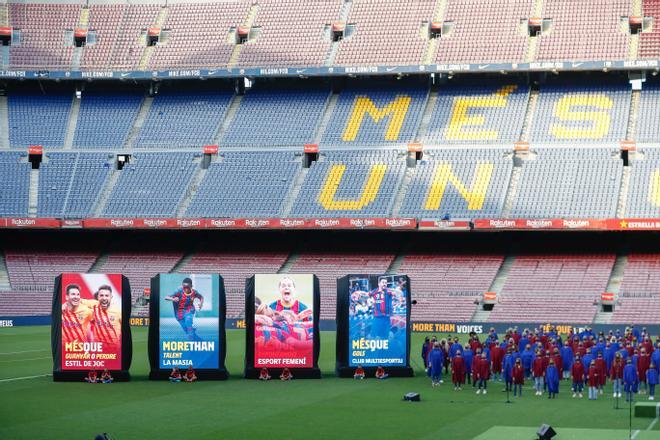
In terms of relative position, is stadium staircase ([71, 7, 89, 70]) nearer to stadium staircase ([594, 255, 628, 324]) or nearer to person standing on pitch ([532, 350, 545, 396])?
stadium staircase ([594, 255, 628, 324])

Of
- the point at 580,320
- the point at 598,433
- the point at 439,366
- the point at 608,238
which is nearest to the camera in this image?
the point at 598,433

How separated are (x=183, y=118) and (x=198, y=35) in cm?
660

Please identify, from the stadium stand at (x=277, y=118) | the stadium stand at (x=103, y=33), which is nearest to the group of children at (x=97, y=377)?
the stadium stand at (x=277, y=118)

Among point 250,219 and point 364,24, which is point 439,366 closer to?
point 250,219

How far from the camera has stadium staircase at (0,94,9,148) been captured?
72.2 metres

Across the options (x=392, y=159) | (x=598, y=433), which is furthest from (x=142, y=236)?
(x=598, y=433)

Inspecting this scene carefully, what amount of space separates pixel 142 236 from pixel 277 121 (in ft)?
35.9

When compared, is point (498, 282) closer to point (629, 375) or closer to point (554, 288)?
point (554, 288)

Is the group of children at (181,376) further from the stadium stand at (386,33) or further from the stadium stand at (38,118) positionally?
the stadium stand at (38,118)

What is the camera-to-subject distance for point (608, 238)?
6303 centimetres

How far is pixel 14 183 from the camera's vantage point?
70.2m

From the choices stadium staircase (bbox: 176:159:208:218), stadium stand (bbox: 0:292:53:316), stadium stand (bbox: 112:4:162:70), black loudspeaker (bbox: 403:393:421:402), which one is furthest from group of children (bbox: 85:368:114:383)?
stadium stand (bbox: 112:4:162:70)

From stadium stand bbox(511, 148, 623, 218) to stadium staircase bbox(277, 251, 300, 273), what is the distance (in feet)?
42.2

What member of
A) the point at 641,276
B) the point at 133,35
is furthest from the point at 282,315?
the point at 133,35
